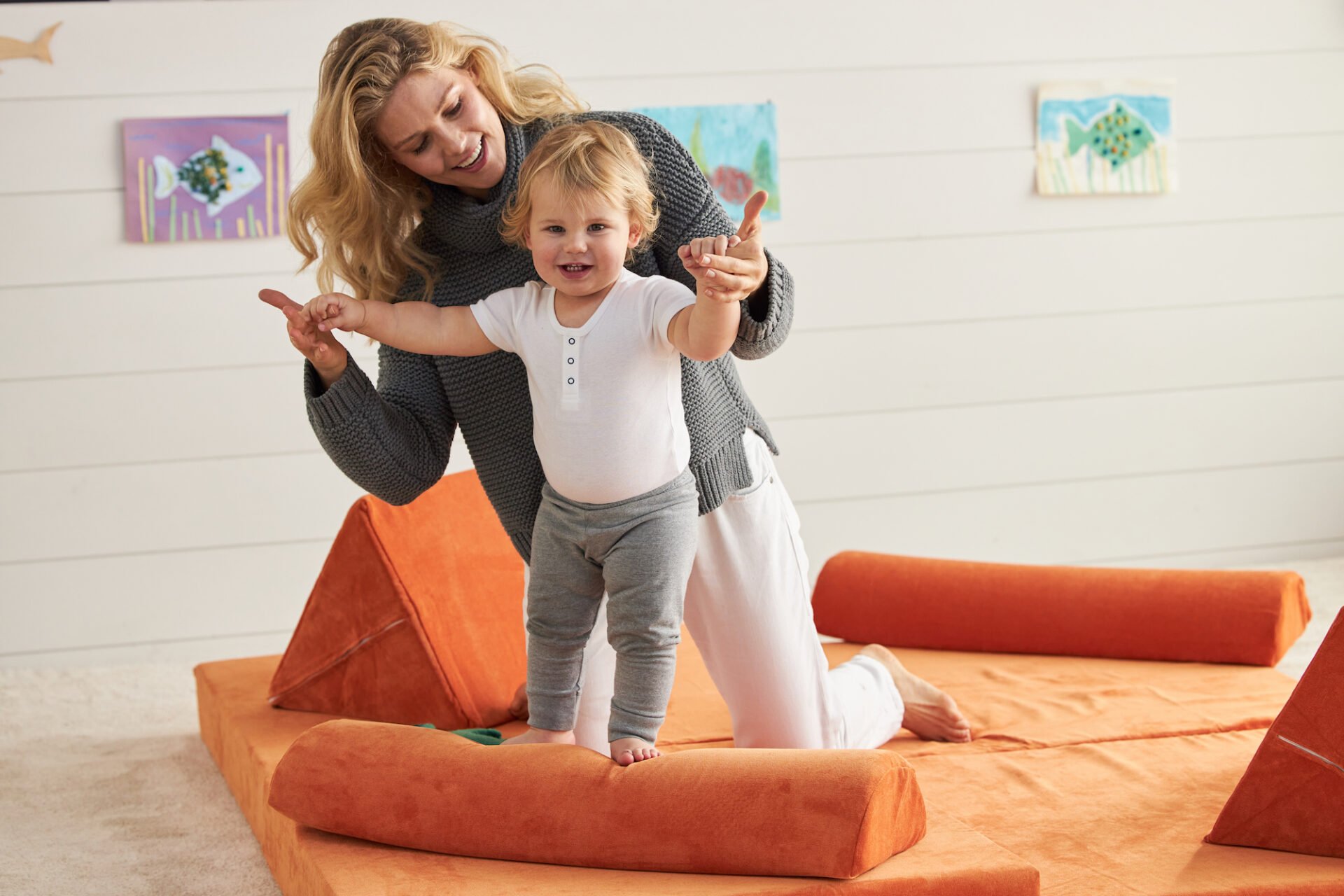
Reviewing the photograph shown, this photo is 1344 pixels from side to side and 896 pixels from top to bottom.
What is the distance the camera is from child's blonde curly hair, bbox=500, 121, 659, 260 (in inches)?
57.6

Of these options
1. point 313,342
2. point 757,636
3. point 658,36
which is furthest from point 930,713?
point 658,36

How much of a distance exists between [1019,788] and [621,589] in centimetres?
67

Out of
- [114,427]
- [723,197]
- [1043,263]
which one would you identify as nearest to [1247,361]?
[1043,263]

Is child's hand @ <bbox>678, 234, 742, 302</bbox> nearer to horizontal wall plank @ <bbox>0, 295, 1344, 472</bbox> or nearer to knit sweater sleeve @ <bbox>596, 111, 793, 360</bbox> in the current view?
knit sweater sleeve @ <bbox>596, 111, 793, 360</bbox>

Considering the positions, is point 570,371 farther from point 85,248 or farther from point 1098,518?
point 1098,518

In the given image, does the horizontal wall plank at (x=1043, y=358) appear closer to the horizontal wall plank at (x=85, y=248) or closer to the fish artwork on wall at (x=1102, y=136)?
the fish artwork on wall at (x=1102, y=136)

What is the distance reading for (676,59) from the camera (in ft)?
11.4

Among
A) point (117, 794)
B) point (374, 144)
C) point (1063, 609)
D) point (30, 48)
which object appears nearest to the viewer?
point (374, 144)

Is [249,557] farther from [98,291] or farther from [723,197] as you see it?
[723,197]

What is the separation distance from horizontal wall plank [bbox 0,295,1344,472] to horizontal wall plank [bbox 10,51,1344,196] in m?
0.52

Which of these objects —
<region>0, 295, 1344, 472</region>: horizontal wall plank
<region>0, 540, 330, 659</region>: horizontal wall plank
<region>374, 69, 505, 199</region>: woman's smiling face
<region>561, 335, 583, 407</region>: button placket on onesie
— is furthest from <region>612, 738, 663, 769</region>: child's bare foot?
<region>0, 295, 1344, 472</region>: horizontal wall plank

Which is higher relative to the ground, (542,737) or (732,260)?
(732,260)

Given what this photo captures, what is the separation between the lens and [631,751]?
1474mm

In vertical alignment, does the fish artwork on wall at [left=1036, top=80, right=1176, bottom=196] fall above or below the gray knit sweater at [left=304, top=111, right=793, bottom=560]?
above
